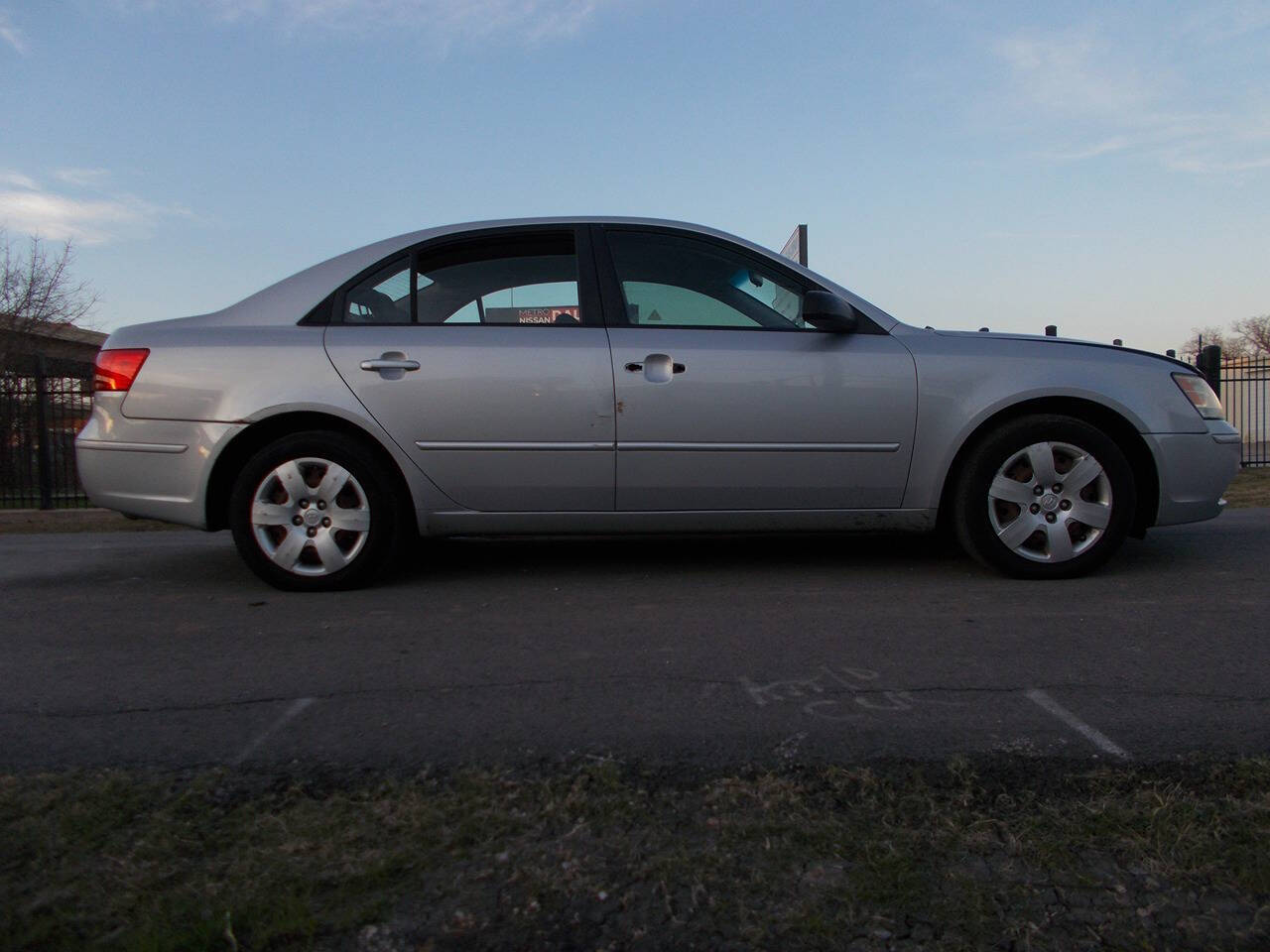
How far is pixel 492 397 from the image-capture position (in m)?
4.27

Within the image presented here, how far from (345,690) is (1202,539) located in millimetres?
4807

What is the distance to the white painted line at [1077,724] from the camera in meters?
2.39

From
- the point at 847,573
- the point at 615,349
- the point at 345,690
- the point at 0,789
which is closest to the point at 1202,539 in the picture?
the point at 847,573

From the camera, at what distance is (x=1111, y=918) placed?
164 centimetres

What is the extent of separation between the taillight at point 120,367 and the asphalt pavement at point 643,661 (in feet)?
3.14

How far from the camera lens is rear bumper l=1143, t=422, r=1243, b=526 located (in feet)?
14.5

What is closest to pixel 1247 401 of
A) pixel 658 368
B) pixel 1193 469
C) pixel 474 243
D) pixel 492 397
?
pixel 1193 469

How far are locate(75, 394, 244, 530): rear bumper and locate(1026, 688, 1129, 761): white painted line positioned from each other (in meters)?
3.34

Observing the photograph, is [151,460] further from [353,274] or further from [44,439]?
[44,439]

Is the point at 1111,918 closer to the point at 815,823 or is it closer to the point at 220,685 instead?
the point at 815,823

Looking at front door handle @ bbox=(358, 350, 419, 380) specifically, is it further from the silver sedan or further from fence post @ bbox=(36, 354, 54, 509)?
fence post @ bbox=(36, 354, 54, 509)

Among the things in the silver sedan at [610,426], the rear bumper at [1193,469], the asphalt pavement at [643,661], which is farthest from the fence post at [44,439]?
the rear bumper at [1193,469]

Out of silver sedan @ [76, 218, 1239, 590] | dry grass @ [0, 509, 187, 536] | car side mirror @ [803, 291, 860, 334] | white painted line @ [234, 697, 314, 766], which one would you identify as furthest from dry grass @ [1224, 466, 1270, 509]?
dry grass @ [0, 509, 187, 536]

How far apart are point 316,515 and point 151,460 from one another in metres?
0.78
